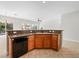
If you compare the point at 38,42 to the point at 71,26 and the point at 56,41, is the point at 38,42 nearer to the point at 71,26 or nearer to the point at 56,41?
the point at 56,41

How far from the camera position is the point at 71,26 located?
7.39 meters

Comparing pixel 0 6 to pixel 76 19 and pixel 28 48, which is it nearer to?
pixel 28 48

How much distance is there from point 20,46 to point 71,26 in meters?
3.94

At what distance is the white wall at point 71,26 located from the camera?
678 centimetres

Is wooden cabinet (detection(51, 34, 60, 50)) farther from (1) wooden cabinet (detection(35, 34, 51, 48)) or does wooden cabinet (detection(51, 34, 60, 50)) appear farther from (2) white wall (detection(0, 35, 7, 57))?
(2) white wall (detection(0, 35, 7, 57))

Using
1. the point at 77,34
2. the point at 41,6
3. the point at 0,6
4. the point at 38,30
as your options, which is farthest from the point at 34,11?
the point at 77,34

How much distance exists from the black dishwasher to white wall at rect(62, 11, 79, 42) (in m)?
2.53

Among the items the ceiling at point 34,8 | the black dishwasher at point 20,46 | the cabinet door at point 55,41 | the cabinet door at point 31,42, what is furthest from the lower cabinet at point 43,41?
the ceiling at point 34,8

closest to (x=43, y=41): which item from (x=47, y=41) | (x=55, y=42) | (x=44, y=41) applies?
(x=44, y=41)

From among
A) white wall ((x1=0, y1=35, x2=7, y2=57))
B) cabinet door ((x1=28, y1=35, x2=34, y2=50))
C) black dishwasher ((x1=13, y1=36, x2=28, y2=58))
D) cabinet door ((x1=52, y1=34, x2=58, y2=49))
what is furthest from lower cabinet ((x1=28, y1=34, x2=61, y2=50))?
white wall ((x1=0, y1=35, x2=7, y2=57))

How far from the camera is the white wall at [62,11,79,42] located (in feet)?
22.2

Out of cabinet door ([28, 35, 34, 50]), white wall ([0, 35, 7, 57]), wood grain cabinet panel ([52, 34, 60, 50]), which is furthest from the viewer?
wood grain cabinet panel ([52, 34, 60, 50])

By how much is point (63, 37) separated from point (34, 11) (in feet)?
7.38

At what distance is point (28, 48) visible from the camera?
5.50 meters
